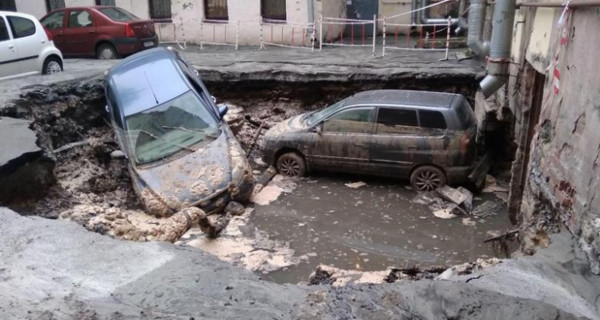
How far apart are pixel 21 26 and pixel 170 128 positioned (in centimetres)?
454

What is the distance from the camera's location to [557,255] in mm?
3787

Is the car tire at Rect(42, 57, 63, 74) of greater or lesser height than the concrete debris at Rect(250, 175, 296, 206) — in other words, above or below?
above

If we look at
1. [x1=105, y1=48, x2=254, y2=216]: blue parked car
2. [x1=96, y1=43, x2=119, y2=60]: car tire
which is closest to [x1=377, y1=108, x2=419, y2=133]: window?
[x1=105, y1=48, x2=254, y2=216]: blue parked car

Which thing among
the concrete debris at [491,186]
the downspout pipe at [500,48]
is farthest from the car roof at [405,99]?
the concrete debris at [491,186]

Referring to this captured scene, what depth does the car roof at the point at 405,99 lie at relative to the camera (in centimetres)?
873

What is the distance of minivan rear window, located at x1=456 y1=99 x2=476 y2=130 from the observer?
28.2 feet

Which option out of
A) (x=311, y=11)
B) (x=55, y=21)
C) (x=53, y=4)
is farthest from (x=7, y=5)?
(x=311, y=11)

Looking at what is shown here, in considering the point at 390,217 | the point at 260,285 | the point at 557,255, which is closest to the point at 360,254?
the point at 390,217

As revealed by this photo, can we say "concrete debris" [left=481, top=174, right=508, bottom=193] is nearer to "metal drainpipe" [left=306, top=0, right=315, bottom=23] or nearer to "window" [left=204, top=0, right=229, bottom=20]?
"metal drainpipe" [left=306, top=0, right=315, bottom=23]

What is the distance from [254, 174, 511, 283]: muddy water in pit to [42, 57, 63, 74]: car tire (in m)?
5.99

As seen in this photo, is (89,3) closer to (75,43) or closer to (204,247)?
(75,43)

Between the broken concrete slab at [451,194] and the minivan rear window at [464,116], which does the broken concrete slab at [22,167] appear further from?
the minivan rear window at [464,116]

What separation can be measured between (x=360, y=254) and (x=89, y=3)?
50.3 feet

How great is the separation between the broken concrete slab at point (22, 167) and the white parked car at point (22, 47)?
4.31 metres
